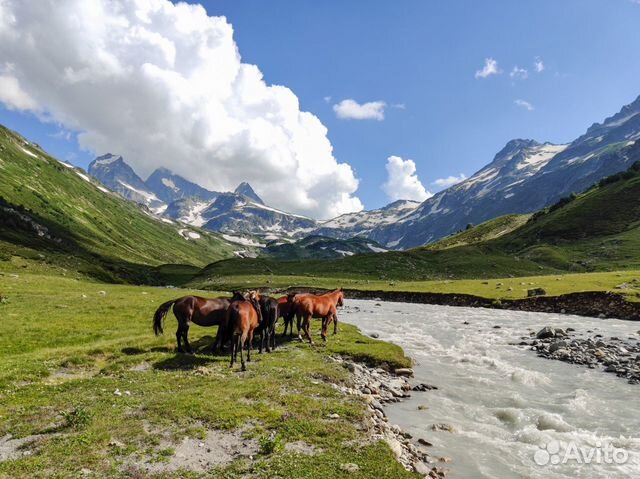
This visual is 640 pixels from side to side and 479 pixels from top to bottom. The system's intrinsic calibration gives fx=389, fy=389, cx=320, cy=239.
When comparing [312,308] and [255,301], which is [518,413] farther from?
[312,308]

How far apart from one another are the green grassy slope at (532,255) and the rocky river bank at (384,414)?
9634cm

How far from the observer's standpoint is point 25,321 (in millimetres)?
29609

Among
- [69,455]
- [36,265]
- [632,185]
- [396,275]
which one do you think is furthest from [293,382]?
[632,185]

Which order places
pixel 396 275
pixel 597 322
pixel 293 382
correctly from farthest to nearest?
pixel 396 275 < pixel 597 322 < pixel 293 382

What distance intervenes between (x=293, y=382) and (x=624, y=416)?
15253 millimetres

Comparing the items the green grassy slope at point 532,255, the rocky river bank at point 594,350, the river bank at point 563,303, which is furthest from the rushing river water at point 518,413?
the green grassy slope at point 532,255

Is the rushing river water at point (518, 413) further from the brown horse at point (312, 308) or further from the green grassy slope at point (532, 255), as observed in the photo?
the green grassy slope at point (532, 255)

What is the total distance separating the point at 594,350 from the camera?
1192 inches

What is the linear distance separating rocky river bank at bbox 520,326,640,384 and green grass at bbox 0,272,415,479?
13044 millimetres

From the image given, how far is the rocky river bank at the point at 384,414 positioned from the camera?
1227cm

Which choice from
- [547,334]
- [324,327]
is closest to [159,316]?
[324,327]

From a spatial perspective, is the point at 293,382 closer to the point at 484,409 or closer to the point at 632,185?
the point at 484,409

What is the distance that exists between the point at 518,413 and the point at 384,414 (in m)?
6.32

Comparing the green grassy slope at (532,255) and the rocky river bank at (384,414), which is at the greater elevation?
the green grassy slope at (532,255)
